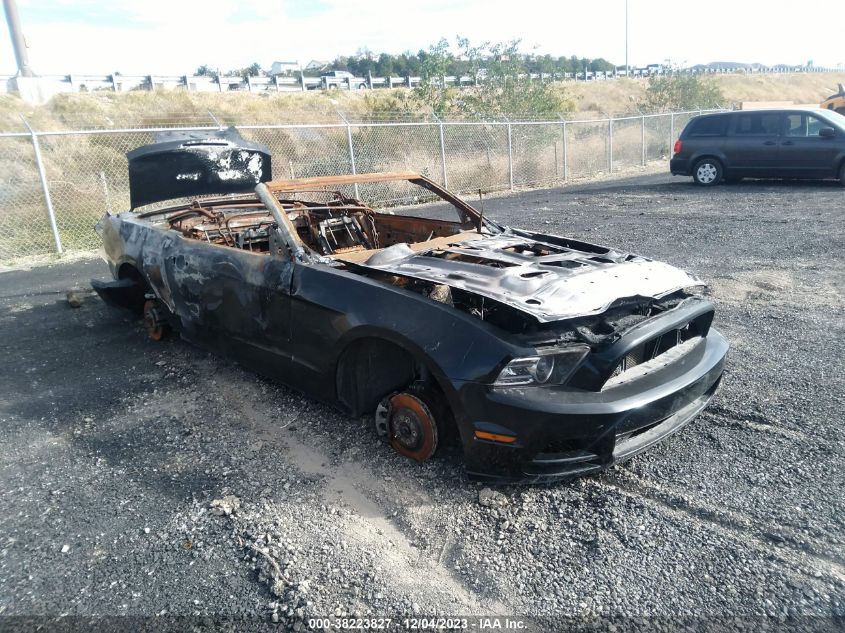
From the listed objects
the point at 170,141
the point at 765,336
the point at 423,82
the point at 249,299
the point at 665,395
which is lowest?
the point at 765,336

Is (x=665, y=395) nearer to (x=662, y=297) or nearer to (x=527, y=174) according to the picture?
(x=662, y=297)

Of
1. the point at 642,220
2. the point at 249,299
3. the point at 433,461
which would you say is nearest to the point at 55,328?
the point at 249,299

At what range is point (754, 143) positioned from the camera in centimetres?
1327

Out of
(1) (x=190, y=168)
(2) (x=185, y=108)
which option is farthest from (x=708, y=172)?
(2) (x=185, y=108)

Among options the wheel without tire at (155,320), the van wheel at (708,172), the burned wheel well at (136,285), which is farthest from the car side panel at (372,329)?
the van wheel at (708,172)

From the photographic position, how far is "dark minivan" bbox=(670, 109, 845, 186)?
12.6m

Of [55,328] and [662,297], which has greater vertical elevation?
[662,297]

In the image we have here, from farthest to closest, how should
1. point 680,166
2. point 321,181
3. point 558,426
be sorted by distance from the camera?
1. point 680,166
2. point 321,181
3. point 558,426

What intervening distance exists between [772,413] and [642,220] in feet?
24.1

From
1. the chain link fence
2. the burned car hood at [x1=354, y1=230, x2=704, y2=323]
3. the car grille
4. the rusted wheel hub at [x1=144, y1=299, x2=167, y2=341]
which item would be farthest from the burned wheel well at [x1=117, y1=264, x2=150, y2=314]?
the chain link fence

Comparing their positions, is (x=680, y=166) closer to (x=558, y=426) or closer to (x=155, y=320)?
(x=155, y=320)

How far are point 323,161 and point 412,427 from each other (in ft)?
39.0

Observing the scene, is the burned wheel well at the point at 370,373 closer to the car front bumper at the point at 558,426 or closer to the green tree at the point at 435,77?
the car front bumper at the point at 558,426

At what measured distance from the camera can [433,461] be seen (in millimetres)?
3402
